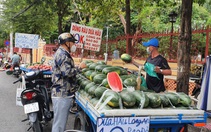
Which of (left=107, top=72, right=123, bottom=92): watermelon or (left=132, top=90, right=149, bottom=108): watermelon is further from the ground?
(left=107, top=72, right=123, bottom=92): watermelon

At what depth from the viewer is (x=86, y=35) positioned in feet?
27.2

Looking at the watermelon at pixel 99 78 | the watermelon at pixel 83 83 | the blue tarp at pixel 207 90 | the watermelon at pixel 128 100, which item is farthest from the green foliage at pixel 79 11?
the watermelon at pixel 128 100

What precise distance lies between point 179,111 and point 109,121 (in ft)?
3.19

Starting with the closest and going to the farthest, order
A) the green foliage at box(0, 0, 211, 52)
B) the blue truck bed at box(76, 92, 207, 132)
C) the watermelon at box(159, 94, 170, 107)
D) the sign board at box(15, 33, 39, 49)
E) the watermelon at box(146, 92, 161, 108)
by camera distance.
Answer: the blue truck bed at box(76, 92, 207, 132) < the watermelon at box(146, 92, 161, 108) < the watermelon at box(159, 94, 170, 107) < the green foliage at box(0, 0, 211, 52) < the sign board at box(15, 33, 39, 49)

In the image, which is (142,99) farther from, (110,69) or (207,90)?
(207,90)

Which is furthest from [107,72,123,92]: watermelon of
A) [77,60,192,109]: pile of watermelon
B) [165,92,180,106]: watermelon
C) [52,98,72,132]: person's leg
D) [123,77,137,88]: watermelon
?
[52,98,72,132]: person's leg

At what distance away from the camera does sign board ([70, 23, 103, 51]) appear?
27.1 ft

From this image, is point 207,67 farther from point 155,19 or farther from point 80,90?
point 155,19

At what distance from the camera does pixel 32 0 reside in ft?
37.7

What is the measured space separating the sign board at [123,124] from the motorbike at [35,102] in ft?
8.14

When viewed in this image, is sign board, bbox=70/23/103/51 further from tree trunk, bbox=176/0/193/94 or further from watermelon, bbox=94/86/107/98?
watermelon, bbox=94/86/107/98

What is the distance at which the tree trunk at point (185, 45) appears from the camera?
5.29 meters

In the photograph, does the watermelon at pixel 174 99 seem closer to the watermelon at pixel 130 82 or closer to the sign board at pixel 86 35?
the watermelon at pixel 130 82

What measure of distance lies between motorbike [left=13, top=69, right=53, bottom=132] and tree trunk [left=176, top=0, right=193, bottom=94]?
291cm
